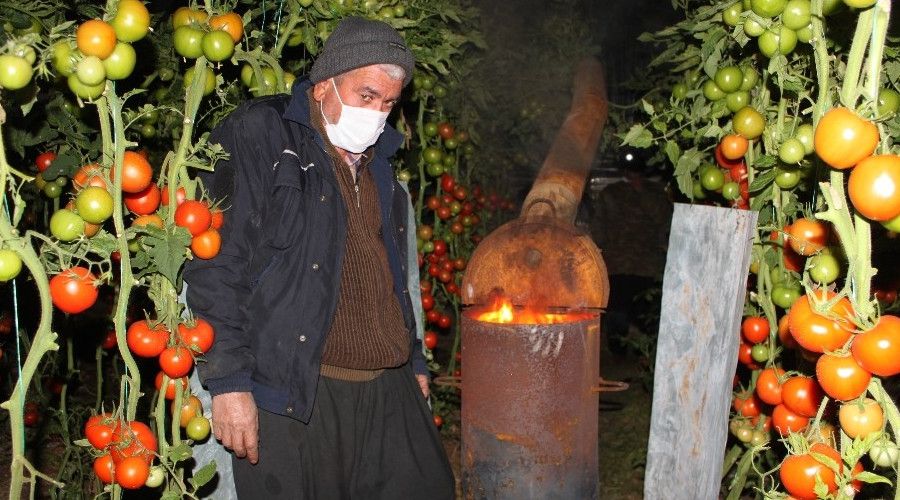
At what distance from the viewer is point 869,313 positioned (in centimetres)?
140

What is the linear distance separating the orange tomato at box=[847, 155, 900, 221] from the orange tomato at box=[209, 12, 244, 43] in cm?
154

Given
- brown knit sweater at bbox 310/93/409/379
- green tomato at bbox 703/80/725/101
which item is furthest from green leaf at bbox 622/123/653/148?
brown knit sweater at bbox 310/93/409/379

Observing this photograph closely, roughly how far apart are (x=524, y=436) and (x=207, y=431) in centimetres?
173

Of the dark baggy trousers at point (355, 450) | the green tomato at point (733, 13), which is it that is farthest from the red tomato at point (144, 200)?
the green tomato at point (733, 13)

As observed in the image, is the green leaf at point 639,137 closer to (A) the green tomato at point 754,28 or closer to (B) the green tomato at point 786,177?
(B) the green tomato at point 786,177

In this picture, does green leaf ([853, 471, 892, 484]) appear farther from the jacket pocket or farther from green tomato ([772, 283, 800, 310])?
the jacket pocket

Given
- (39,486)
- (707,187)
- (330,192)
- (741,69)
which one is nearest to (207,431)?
(330,192)

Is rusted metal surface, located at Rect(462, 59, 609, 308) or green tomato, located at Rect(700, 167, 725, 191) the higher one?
green tomato, located at Rect(700, 167, 725, 191)

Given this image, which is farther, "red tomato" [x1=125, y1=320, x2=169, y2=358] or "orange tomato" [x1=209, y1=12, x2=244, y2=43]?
"orange tomato" [x1=209, y1=12, x2=244, y2=43]

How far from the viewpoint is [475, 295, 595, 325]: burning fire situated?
387 centimetres

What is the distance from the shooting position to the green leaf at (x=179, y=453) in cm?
200

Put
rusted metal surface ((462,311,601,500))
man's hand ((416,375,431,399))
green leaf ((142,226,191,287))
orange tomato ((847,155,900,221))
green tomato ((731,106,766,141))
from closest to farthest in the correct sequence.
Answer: orange tomato ((847,155,900,221)) < green leaf ((142,226,191,287)) < green tomato ((731,106,766,141)) < man's hand ((416,375,431,399)) < rusted metal surface ((462,311,601,500))

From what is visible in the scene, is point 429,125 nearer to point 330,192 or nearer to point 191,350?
point 330,192

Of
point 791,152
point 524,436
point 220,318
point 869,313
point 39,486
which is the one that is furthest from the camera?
point 39,486
